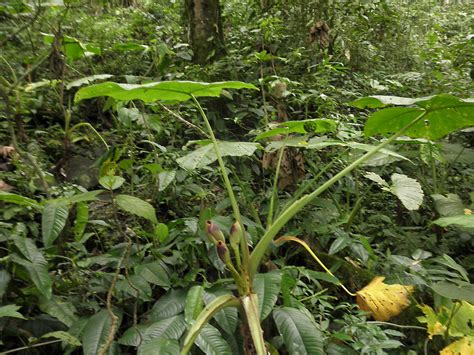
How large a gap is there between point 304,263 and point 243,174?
2.19 ft

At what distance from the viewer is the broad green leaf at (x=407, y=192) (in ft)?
6.70

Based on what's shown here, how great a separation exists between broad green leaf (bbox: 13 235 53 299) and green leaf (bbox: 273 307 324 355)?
795 millimetres

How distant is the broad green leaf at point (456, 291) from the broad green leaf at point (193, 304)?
889mm

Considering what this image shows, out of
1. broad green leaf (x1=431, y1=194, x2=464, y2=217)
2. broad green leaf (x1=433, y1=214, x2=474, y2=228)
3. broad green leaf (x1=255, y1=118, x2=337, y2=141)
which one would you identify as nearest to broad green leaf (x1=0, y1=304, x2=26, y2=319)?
broad green leaf (x1=255, y1=118, x2=337, y2=141)

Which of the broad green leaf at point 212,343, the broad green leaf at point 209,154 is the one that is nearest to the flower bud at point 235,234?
the broad green leaf at point 212,343

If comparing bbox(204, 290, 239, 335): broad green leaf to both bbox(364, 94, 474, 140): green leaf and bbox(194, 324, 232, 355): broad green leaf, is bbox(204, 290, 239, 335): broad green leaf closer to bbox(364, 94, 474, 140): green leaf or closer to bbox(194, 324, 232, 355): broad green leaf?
bbox(194, 324, 232, 355): broad green leaf

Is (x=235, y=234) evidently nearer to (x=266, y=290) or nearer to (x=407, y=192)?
(x=266, y=290)

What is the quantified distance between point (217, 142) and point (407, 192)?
0.96 meters

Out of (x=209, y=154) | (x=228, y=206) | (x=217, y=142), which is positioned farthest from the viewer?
(x=228, y=206)

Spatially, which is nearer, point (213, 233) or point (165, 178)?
point (213, 233)

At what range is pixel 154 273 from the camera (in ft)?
5.57

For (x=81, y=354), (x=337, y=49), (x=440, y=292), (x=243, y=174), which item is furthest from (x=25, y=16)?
(x=440, y=292)

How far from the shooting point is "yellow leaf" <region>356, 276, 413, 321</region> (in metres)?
1.77

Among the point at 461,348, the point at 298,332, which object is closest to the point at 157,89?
the point at 298,332
